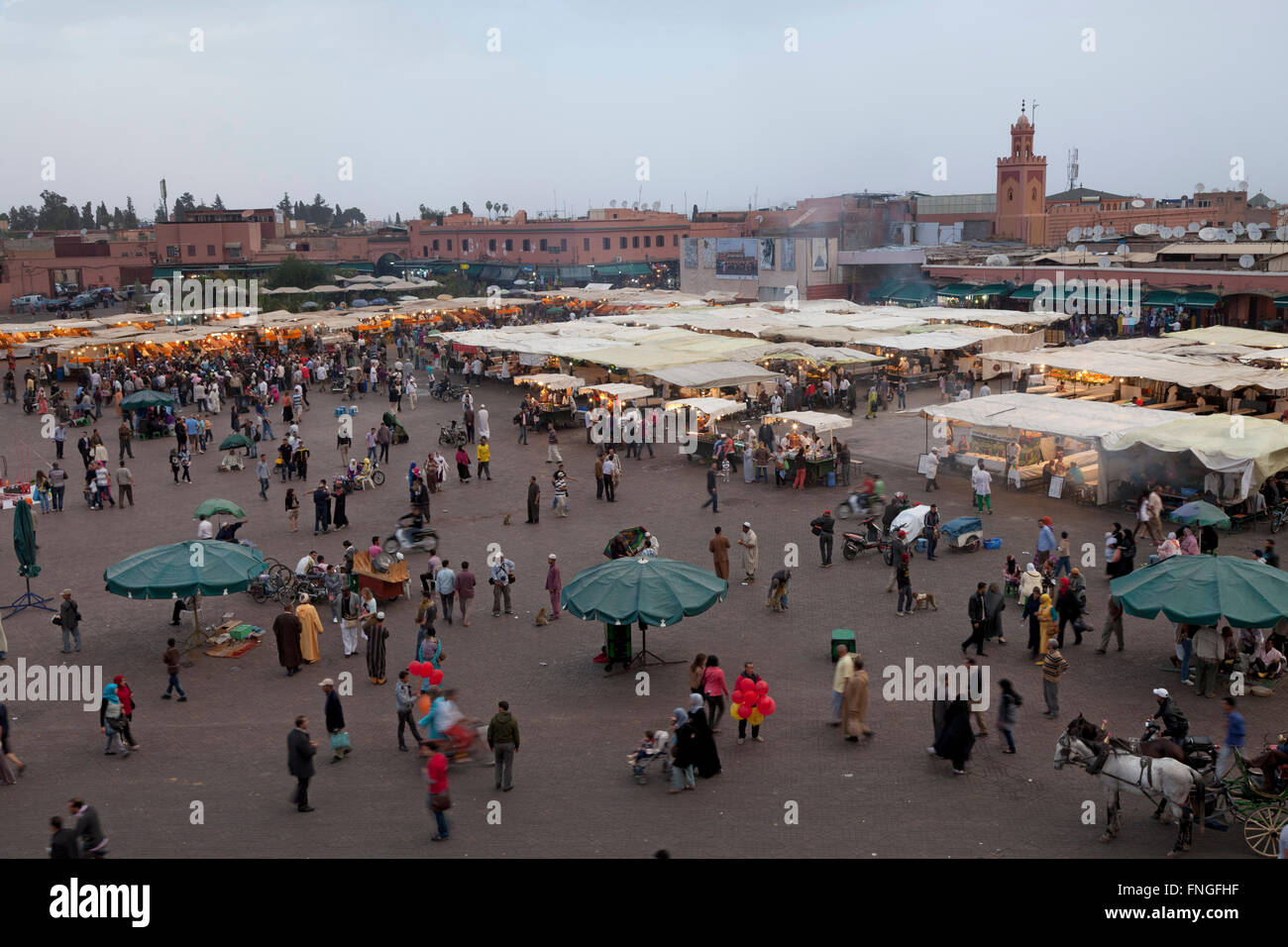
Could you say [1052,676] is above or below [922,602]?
above

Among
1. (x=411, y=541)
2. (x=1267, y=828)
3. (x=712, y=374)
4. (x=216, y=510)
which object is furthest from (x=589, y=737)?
(x=712, y=374)

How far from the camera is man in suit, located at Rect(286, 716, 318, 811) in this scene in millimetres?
9750

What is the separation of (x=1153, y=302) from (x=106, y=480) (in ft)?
122

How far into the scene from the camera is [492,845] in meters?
9.18

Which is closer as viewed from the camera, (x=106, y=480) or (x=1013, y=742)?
(x=1013, y=742)

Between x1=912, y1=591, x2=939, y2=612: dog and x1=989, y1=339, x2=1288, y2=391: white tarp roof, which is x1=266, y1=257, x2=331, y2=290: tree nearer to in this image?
x1=989, y1=339, x2=1288, y2=391: white tarp roof

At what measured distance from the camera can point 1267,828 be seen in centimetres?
878

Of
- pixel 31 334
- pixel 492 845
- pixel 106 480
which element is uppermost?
pixel 31 334

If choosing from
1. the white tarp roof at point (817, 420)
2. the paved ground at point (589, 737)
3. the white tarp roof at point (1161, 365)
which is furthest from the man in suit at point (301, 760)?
the white tarp roof at point (1161, 365)

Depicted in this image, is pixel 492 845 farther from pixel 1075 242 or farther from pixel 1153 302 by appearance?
pixel 1075 242

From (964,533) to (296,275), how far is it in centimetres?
6019

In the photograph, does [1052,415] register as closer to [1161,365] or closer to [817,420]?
[817,420]

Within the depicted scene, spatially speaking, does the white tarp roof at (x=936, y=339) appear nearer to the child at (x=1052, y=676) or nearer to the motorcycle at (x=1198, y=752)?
the child at (x=1052, y=676)

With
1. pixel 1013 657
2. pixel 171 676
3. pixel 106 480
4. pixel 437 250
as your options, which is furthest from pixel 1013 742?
pixel 437 250
